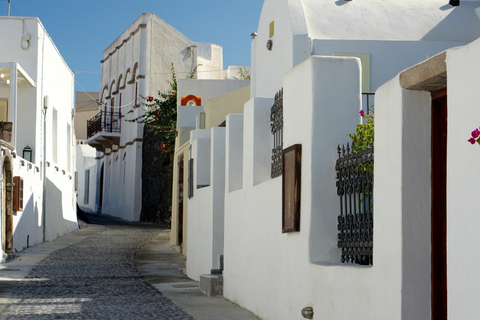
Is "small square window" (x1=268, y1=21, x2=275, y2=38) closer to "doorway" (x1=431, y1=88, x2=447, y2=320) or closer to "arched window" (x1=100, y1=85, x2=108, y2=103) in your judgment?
"doorway" (x1=431, y1=88, x2=447, y2=320)

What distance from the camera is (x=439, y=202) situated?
514 centimetres

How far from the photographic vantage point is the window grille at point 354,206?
598 cm

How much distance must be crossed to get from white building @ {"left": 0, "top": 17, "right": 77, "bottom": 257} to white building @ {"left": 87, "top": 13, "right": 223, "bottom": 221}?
786cm

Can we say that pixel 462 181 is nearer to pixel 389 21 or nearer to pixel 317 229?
pixel 317 229

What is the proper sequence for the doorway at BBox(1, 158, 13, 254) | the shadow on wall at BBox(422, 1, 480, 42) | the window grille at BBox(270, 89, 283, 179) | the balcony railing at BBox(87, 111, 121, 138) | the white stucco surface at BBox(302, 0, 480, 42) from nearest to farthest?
the window grille at BBox(270, 89, 283, 179)
the white stucco surface at BBox(302, 0, 480, 42)
the shadow on wall at BBox(422, 1, 480, 42)
the doorway at BBox(1, 158, 13, 254)
the balcony railing at BBox(87, 111, 121, 138)

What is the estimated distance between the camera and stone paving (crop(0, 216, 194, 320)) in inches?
359

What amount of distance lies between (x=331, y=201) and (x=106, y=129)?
103 ft

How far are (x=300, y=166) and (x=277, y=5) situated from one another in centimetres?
836

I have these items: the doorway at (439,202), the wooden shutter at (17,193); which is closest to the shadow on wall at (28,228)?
the wooden shutter at (17,193)

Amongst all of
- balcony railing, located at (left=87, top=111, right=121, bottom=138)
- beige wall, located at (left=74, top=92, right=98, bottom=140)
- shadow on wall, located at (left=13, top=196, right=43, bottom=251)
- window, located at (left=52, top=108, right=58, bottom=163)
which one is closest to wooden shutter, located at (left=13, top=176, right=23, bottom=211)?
shadow on wall, located at (left=13, top=196, right=43, bottom=251)

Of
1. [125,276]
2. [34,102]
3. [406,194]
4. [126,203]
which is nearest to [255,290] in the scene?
[406,194]

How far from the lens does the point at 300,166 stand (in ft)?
23.4

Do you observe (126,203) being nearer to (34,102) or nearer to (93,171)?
(93,171)

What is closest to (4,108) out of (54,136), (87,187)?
(54,136)
